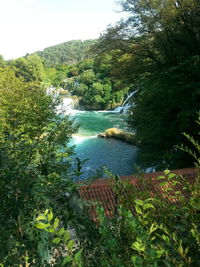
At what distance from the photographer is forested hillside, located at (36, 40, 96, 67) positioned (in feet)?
421

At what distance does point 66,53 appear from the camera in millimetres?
157375

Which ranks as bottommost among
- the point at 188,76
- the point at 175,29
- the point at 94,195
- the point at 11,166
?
the point at 94,195

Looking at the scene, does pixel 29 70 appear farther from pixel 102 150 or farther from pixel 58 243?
pixel 58 243

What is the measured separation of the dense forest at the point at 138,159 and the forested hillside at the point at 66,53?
348ft

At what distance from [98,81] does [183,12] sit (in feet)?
136

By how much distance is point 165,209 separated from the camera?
168cm

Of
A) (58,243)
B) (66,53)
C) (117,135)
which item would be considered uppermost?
(66,53)

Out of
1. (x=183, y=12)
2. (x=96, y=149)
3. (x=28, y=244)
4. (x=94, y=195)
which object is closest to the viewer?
(x=28, y=244)

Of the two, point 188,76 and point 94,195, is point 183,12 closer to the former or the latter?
point 188,76

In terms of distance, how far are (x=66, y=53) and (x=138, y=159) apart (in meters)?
151

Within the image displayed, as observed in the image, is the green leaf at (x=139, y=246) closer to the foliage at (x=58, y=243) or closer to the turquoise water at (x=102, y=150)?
the foliage at (x=58, y=243)

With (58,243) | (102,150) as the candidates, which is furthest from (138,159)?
(58,243)

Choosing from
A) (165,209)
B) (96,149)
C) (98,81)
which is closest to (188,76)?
(165,209)

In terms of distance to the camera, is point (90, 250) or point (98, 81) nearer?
point (90, 250)
